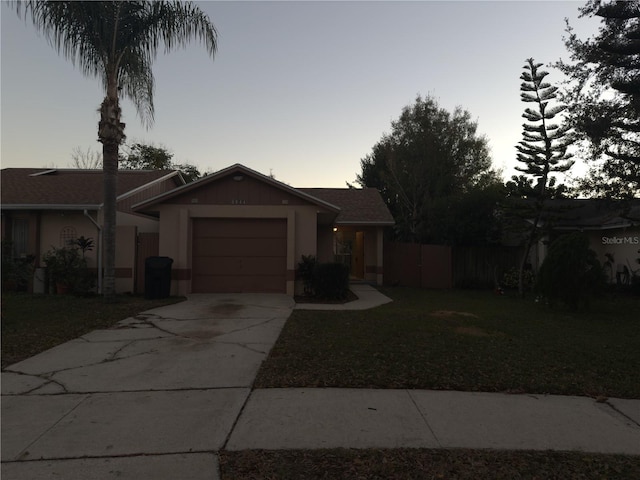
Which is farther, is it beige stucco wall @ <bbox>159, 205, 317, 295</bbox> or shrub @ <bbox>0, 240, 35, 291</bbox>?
beige stucco wall @ <bbox>159, 205, 317, 295</bbox>

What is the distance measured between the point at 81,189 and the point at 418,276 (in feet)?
44.9

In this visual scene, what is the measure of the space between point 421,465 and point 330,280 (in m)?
9.48

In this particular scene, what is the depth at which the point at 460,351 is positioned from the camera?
6.82 metres

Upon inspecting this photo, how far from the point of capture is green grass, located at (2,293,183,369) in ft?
23.4

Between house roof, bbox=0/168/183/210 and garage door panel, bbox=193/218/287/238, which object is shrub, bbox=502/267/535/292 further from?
house roof, bbox=0/168/183/210

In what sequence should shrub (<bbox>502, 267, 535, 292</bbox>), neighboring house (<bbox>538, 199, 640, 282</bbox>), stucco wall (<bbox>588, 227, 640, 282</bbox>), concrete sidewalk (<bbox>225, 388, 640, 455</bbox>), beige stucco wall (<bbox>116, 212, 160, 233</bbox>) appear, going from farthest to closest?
1. shrub (<bbox>502, 267, 535, 292</bbox>)
2. stucco wall (<bbox>588, 227, 640, 282</bbox>)
3. beige stucco wall (<bbox>116, 212, 160, 233</bbox>)
4. neighboring house (<bbox>538, 199, 640, 282</bbox>)
5. concrete sidewalk (<bbox>225, 388, 640, 455</bbox>)

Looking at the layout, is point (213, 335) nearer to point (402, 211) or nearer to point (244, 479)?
point (244, 479)

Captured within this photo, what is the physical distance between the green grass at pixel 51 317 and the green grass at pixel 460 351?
3854 millimetres

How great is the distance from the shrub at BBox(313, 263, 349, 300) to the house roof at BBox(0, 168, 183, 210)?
24.2 ft

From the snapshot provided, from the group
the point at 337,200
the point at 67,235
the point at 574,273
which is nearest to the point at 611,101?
the point at 574,273

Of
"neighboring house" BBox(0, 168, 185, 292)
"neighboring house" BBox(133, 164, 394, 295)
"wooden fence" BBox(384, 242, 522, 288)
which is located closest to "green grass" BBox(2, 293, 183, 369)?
"neighboring house" BBox(0, 168, 185, 292)

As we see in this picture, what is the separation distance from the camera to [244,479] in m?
3.14

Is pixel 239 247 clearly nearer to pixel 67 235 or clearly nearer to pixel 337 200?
pixel 67 235

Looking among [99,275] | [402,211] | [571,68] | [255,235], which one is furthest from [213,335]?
[402,211]
